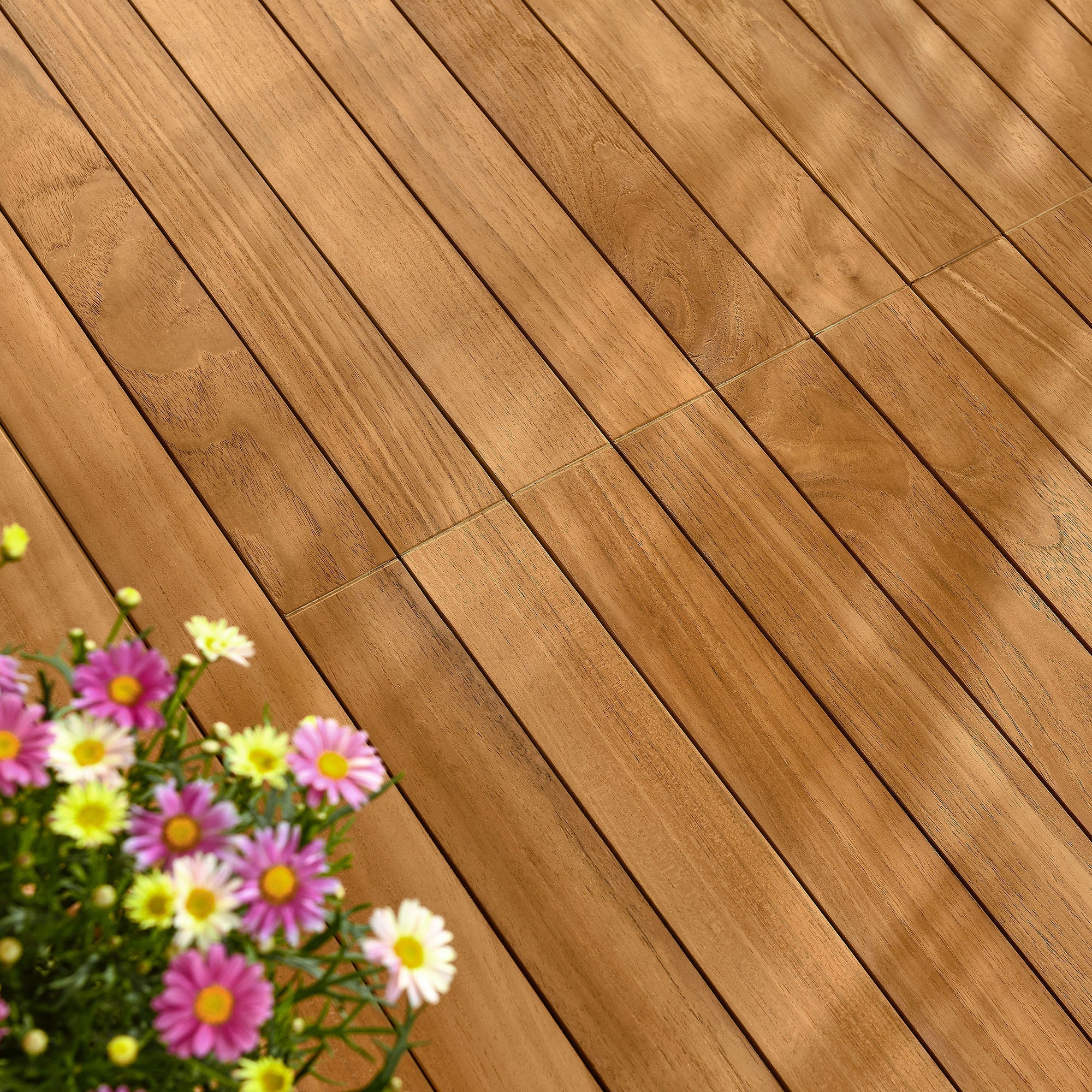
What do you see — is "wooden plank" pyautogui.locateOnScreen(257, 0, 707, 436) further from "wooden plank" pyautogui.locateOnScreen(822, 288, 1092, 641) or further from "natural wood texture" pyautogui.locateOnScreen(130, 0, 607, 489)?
"wooden plank" pyautogui.locateOnScreen(822, 288, 1092, 641)

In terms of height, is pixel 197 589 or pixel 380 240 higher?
pixel 380 240

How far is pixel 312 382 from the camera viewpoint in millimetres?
1403

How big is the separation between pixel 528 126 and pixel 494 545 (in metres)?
0.68

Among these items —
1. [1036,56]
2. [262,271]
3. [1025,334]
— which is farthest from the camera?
[1036,56]

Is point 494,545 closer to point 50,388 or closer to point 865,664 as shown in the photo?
point 865,664

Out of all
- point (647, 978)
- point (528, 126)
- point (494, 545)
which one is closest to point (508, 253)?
point (528, 126)

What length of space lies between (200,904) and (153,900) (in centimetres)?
3

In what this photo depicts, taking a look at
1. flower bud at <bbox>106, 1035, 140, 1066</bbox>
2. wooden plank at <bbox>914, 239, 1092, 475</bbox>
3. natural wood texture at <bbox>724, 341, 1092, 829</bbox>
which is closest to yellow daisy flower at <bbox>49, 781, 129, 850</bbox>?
flower bud at <bbox>106, 1035, 140, 1066</bbox>

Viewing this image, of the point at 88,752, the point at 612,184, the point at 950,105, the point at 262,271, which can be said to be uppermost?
the point at 262,271

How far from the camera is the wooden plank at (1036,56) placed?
174cm

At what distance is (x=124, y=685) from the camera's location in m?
0.60

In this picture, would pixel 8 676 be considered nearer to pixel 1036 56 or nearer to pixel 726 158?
pixel 726 158

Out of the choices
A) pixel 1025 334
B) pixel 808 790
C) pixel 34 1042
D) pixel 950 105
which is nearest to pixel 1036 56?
pixel 950 105

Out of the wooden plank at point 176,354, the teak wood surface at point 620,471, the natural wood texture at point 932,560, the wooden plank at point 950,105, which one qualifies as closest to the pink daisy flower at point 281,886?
the teak wood surface at point 620,471
